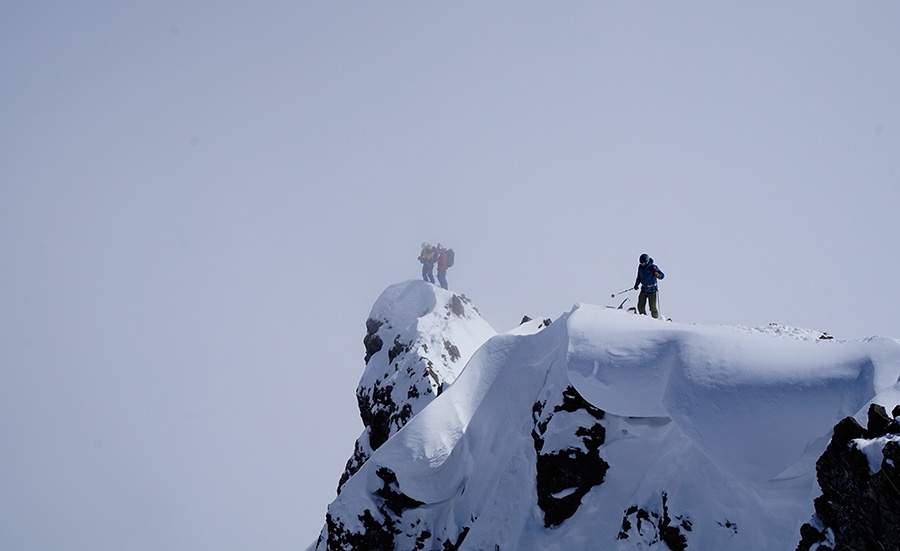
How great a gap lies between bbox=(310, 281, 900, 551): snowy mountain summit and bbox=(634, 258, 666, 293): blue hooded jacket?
2.79 m

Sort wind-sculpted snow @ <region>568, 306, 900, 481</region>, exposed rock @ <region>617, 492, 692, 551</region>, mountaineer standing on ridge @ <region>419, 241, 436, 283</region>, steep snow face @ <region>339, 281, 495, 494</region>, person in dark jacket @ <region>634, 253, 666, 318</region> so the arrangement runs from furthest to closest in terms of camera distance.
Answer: mountaineer standing on ridge @ <region>419, 241, 436, 283</region>, steep snow face @ <region>339, 281, 495, 494</region>, person in dark jacket @ <region>634, 253, 666, 318</region>, exposed rock @ <region>617, 492, 692, 551</region>, wind-sculpted snow @ <region>568, 306, 900, 481</region>

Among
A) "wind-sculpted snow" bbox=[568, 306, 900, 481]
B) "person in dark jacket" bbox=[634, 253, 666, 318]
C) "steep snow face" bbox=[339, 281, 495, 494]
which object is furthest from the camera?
"steep snow face" bbox=[339, 281, 495, 494]

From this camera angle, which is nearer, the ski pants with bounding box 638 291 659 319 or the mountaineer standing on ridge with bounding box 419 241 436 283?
the ski pants with bounding box 638 291 659 319

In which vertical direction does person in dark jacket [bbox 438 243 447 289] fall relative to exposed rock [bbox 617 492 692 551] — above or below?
above

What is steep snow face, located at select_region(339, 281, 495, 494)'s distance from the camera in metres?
29.1

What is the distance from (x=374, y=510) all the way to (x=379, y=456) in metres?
1.75

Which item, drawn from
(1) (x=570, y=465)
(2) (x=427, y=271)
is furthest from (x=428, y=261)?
(1) (x=570, y=465)

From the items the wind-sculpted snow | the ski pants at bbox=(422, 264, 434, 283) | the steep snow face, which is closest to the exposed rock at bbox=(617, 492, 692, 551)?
the wind-sculpted snow

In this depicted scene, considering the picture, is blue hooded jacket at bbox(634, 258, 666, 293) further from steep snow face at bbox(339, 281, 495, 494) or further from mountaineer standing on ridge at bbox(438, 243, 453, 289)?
mountaineer standing on ridge at bbox(438, 243, 453, 289)

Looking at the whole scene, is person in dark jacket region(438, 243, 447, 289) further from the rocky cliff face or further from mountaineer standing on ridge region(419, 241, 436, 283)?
A: the rocky cliff face

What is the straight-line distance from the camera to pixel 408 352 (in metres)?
31.0

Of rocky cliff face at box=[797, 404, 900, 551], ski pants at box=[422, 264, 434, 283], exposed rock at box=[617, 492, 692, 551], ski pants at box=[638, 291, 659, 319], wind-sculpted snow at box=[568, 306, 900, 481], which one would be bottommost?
exposed rock at box=[617, 492, 692, 551]

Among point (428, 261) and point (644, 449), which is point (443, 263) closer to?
point (428, 261)

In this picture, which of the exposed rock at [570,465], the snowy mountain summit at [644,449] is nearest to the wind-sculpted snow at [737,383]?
the snowy mountain summit at [644,449]
